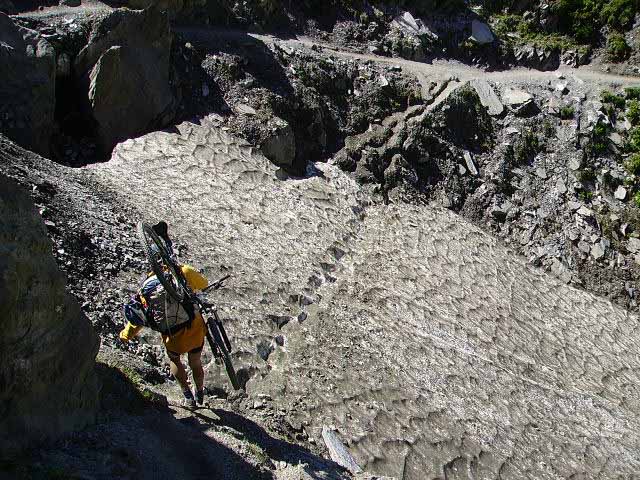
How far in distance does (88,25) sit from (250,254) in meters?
8.62

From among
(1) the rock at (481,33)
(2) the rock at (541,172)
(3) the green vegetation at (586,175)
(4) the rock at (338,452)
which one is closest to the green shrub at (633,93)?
(3) the green vegetation at (586,175)

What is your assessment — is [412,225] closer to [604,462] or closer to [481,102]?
[481,102]

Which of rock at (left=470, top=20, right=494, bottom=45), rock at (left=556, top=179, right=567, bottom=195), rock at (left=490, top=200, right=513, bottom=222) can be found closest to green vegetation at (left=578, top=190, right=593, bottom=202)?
rock at (left=556, top=179, right=567, bottom=195)

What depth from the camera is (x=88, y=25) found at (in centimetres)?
1862

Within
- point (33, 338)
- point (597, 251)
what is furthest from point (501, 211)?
point (33, 338)

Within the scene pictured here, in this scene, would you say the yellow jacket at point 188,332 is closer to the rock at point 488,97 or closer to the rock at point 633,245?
the rock at point 633,245

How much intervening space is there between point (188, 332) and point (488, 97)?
19.8 metres

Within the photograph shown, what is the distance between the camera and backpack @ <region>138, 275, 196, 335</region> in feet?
28.8

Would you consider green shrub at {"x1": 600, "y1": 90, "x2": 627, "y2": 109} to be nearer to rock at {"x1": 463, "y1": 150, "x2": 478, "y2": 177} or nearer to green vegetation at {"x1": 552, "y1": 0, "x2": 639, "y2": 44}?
green vegetation at {"x1": 552, "y1": 0, "x2": 639, "y2": 44}

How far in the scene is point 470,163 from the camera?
24.0m

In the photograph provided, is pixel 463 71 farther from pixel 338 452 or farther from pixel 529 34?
pixel 338 452

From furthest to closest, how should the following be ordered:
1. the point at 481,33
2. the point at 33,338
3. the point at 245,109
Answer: the point at 481,33 < the point at 245,109 < the point at 33,338

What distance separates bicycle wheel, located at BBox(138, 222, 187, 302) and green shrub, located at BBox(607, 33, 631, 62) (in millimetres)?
24963

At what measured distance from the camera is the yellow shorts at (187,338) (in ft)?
30.3
